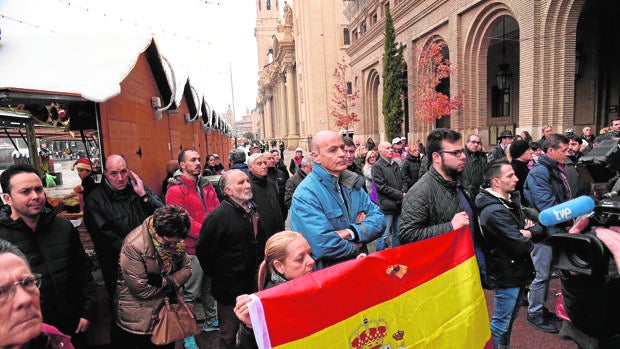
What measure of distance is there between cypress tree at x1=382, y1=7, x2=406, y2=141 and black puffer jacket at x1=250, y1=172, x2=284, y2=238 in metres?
18.6

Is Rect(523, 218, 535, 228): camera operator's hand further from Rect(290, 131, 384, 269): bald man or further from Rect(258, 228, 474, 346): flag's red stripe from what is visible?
Rect(290, 131, 384, 269): bald man

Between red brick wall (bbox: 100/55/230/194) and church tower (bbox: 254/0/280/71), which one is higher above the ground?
church tower (bbox: 254/0/280/71)

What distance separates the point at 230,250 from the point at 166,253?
1.80 feet

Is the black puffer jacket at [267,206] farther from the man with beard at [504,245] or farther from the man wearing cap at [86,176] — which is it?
the man with beard at [504,245]

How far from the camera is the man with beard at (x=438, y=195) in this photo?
300 centimetres

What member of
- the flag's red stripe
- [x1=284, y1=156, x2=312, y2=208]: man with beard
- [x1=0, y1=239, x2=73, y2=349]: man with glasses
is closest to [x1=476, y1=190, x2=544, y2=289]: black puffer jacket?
the flag's red stripe

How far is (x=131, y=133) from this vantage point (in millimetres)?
5598

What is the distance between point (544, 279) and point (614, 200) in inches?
113

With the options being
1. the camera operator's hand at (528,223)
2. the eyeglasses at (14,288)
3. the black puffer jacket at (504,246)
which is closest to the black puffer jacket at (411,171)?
the camera operator's hand at (528,223)

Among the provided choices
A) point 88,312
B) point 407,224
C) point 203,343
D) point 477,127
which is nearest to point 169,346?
point 88,312

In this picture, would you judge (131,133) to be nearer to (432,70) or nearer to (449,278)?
(449,278)

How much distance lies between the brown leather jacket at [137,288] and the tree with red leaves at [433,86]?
15646 mm

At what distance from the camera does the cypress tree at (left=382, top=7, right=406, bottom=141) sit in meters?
21.2

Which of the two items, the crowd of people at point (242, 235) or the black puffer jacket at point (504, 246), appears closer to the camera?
the crowd of people at point (242, 235)
